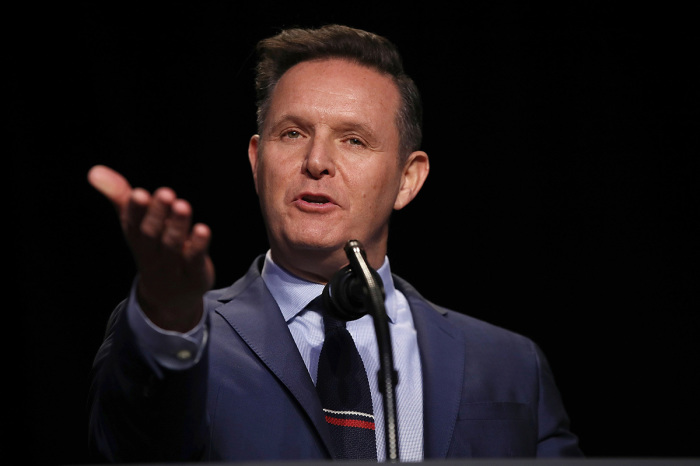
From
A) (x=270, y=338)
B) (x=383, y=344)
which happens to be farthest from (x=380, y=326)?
(x=270, y=338)

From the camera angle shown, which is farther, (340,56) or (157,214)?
(340,56)

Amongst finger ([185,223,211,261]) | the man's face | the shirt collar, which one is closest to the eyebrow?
the man's face

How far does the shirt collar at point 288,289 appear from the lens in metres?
1.99

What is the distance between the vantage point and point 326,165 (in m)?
1.98

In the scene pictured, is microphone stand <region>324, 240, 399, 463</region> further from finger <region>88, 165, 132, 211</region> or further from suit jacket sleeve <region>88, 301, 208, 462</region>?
finger <region>88, 165, 132, 211</region>

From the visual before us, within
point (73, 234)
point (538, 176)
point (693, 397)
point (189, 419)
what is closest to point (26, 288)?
point (73, 234)

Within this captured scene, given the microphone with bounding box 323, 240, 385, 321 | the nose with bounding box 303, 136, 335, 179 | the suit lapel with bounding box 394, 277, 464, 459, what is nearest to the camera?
the microphone with bounding box 323, 240, 385, 321

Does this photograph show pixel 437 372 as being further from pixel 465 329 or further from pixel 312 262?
pixel 312 262

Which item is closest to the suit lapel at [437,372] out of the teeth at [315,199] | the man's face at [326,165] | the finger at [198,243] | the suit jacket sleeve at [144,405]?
the man's face at [326,165]

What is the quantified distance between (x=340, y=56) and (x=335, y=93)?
206 mm

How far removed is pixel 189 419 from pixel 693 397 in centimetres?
207

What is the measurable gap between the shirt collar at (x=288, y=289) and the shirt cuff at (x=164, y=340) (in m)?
0.72

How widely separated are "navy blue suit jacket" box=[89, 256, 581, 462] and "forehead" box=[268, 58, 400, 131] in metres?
0.46

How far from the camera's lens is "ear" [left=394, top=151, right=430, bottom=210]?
2301mm
